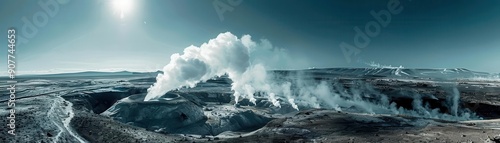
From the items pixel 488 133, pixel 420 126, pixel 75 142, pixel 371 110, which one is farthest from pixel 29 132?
pixel 371 110

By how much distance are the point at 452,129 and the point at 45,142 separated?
45.9 m

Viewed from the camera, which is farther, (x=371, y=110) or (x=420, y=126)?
(x=371, y=110)

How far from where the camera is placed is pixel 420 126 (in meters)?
42.5

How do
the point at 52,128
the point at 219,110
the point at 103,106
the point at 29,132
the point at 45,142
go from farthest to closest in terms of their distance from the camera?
the point at 103,106 < the point at 219,110 < the point at 52,128 < the point at 29,132 < the point at 45,142

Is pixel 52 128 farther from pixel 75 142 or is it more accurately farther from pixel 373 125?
pixel 373 125

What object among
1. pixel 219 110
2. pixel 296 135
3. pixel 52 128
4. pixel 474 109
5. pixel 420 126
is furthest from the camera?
pixel 474 109

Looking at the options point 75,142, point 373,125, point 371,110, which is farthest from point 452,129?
point 75,142

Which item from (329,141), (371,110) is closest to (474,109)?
(371,110)

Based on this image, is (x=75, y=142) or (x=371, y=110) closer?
(x=75, y=142)

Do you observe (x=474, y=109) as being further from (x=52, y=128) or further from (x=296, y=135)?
(x=52, y=128)

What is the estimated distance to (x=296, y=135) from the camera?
3809 centimetres

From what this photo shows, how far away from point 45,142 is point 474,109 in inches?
3413

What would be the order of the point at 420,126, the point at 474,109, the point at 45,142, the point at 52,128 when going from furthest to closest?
Result: the point at 474,109 < the point at 420,126 < the point at 52,128 < the point at 45,142

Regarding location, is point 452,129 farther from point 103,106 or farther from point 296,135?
point 103,106
